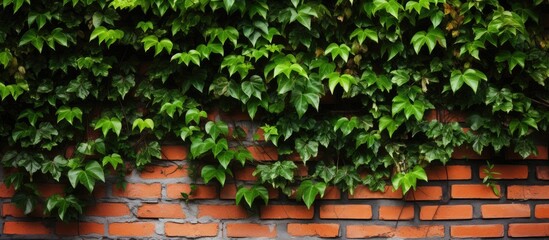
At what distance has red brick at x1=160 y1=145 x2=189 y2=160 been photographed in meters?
2.29

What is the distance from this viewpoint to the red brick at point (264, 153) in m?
2.26

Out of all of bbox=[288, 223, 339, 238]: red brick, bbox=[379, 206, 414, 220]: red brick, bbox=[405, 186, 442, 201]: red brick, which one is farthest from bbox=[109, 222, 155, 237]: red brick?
bbox=[405, 186, 442, 201]: red brick

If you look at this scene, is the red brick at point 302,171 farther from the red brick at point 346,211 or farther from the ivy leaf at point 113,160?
the ivy leaf at point 113,160

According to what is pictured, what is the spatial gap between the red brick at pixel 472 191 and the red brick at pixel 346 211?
393 mm

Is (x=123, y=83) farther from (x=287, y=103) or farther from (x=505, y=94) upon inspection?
(x=505, y=94)

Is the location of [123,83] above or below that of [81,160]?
above

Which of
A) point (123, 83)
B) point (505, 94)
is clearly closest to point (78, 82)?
point (123, 83)

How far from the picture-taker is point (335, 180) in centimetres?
218

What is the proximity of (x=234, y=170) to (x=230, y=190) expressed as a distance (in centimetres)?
9

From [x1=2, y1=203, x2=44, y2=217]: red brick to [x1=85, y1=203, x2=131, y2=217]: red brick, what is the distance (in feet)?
0.75

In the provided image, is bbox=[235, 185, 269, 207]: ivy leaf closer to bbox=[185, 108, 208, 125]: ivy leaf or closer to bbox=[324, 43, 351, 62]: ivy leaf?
bbox=[185, 108, 208, 125]: ivy leaf

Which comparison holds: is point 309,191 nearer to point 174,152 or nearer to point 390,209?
point 390,209

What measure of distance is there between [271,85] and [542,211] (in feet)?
4.41

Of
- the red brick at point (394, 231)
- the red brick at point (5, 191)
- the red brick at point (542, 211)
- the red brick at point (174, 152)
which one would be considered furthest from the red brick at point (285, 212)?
the red brick at point (5, 191)
